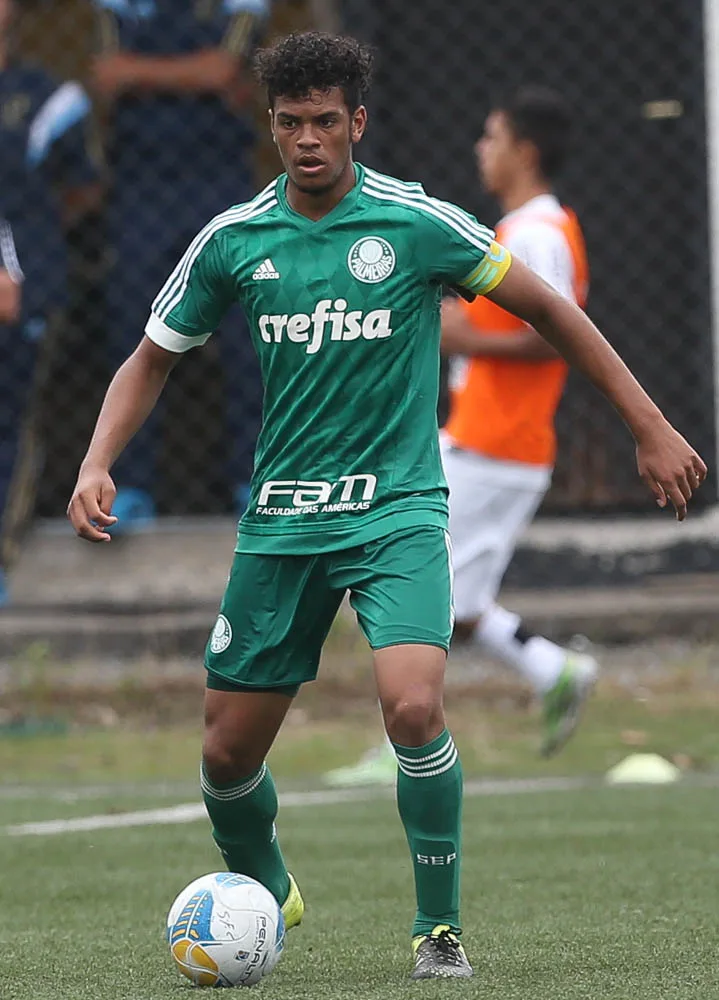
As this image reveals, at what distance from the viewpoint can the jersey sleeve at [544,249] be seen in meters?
7.44

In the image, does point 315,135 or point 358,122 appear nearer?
point 315,135

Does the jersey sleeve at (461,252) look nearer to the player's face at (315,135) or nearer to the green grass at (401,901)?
the player's face at (315,135)

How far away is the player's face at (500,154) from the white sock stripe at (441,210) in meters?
3.49

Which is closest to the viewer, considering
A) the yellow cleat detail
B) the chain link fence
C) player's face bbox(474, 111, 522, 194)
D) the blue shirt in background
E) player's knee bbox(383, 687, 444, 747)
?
player's knee bbox(383, 687, 444, 747)

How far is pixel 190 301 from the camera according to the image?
4492 millimetres

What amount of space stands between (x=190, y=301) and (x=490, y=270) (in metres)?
0.62

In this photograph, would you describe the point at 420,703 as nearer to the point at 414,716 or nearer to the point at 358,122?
the point at 414,716

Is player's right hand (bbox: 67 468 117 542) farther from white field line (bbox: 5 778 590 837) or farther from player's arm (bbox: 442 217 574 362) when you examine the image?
player's arm (bbox: 442 217 574 362)

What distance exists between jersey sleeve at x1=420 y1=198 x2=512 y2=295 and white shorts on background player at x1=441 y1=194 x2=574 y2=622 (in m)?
3.13

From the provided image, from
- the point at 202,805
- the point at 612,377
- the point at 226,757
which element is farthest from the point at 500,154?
the point at 226,757

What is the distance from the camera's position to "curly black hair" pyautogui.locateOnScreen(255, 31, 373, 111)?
432cm

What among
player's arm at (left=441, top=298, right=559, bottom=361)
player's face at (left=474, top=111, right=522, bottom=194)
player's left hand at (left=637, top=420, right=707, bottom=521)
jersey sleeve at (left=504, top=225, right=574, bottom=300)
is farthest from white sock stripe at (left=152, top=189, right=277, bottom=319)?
player's face at (left=474, top=111, right=522, bottom=194)

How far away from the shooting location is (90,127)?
32.0ft

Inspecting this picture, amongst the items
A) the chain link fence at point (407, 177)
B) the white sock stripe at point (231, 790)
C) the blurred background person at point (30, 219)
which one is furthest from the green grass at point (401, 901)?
the chain link fence at point (407, 177)
